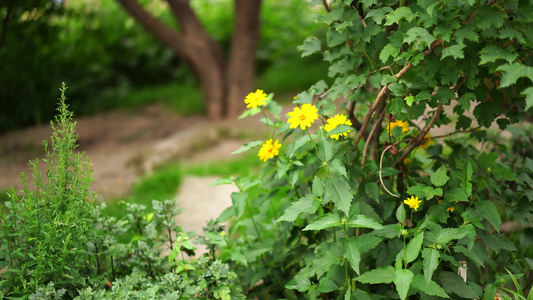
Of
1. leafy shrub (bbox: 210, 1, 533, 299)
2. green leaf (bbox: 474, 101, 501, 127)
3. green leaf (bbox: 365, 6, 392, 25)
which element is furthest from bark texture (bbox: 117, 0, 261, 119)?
green leaf (bbox: 474, 101, 501, 127)

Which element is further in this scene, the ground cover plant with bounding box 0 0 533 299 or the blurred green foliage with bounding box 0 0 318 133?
the blurred green foliage with bounding box 0 0 318 133

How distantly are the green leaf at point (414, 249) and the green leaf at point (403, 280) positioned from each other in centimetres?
4

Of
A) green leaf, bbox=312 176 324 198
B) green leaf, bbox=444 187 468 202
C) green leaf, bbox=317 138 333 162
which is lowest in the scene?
green leaf, bbox=444 187 468 202

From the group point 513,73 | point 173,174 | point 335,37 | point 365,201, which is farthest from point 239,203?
point 173,174

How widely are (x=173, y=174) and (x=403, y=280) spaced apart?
2.89m

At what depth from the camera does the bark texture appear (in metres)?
5.61

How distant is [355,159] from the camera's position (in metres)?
2.15

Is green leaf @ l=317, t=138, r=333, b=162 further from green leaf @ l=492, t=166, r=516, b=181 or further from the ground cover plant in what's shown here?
green leaf @ l=492, t=166, r=516, b=181

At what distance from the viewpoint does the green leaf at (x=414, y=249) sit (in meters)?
1.61

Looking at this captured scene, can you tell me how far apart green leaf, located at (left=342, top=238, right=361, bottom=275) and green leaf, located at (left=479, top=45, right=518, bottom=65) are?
75 cm

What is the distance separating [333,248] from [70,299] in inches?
43.0

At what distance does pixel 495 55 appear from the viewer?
4.76 feet

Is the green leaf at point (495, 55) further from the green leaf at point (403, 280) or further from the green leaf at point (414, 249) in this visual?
the green leaf at point (403, 280)

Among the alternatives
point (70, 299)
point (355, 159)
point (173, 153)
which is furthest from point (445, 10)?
point (173, 153)
